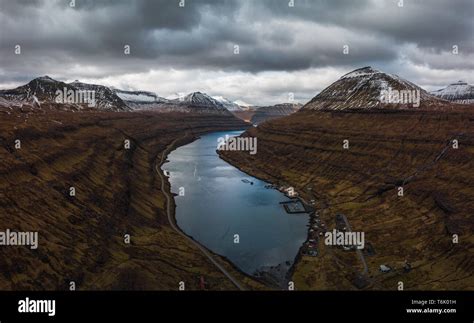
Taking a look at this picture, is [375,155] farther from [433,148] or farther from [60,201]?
[60,201]

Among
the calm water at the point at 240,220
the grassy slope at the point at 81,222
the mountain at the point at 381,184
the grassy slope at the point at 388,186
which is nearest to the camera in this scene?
the grassy slope at the point at 81,222

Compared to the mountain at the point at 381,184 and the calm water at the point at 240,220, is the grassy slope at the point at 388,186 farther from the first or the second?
the calm water at the point at 240,220

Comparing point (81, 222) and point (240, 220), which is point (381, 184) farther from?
point (81, 222)

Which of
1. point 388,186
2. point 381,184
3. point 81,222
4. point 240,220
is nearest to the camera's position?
point 81,222

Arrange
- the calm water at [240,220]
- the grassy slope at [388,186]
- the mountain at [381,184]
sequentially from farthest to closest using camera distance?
the calm water at [240,220] → the mountain at [381,184] → the grassy slope at [388,186]

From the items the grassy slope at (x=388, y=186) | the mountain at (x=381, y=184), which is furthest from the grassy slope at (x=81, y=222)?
the mountain at (x=381, y=184)

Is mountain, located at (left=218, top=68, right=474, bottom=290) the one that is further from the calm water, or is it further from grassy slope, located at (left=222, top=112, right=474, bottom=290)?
the calm water

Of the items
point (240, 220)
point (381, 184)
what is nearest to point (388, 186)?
point (381, 184)
